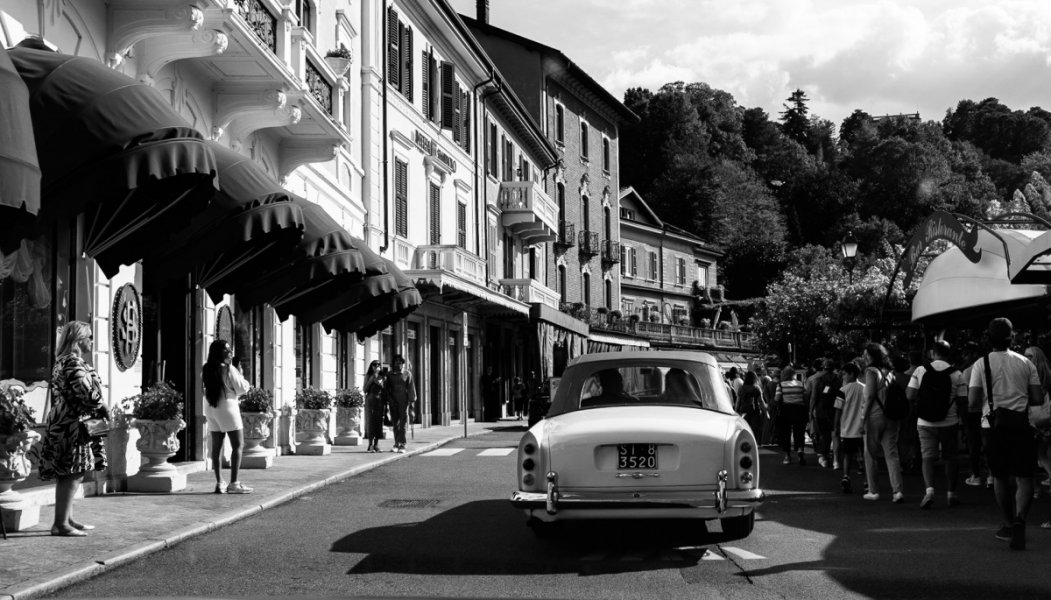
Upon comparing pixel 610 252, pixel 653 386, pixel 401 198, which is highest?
pixel 610 252

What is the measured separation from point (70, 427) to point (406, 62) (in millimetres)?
22532

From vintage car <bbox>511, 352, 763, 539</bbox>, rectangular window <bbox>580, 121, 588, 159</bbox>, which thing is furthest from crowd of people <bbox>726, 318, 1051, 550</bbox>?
rectangular window <bbox>580, 121, 588, 159</bbox>

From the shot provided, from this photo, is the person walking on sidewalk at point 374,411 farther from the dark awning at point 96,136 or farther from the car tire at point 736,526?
the car tire at point 736,526

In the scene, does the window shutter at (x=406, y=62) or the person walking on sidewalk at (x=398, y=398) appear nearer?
the person walking on sidewalk at (x=398, y=398)

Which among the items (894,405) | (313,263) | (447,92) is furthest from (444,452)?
(447,92)

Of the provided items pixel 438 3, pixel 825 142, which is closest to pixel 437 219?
pixel 438 3

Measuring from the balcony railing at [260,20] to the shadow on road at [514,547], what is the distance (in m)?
8.56

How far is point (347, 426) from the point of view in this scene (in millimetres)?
24453

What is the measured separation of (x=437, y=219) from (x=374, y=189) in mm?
6378

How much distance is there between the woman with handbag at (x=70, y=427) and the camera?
9766 mm

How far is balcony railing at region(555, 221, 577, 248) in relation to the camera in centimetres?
5531

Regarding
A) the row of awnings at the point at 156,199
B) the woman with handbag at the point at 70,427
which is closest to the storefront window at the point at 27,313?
the row of awnings at the point at 156,199

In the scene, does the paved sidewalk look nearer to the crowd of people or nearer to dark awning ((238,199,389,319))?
dark awning ((238,199,389,319))

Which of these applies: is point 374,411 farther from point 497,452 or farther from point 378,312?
point 497,452
